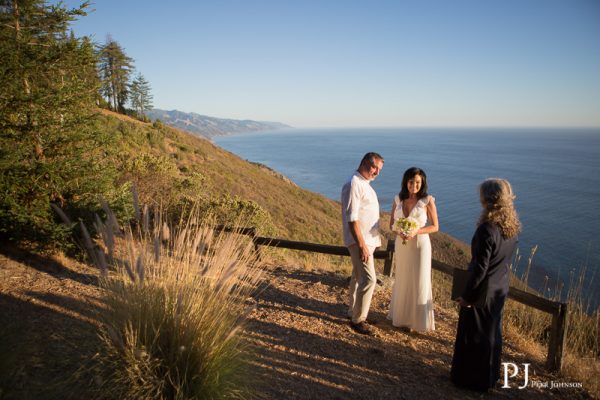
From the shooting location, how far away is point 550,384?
4348 millimetres

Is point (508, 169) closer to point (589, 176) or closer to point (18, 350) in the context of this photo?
point (589, 176)

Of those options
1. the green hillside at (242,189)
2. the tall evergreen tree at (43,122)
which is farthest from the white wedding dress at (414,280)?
the green hillside at (242,189)

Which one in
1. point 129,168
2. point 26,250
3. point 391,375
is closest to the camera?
point 391,375

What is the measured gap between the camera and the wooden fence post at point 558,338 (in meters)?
4.52

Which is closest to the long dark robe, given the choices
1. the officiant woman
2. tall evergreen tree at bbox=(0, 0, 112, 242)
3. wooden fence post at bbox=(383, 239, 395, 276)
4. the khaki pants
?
the officiant woman

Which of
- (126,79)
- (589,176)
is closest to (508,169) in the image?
(589,176)

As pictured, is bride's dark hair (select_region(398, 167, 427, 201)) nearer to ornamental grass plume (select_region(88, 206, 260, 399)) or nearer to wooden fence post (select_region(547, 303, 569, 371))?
wooden fence post (select_region(547, 303, 569, 371))

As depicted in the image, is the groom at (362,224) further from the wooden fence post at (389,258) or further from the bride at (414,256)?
the wooden fence post at (389,258)

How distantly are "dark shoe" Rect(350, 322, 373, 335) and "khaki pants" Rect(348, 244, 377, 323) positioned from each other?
0.19 ft

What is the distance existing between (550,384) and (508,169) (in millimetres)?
109713

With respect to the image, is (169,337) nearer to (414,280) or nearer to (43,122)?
(414,280)

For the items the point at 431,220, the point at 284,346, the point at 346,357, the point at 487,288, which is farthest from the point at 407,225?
the point at 284,346

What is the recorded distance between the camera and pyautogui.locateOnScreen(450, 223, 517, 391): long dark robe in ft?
11.9

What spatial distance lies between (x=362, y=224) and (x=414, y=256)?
91 cm
